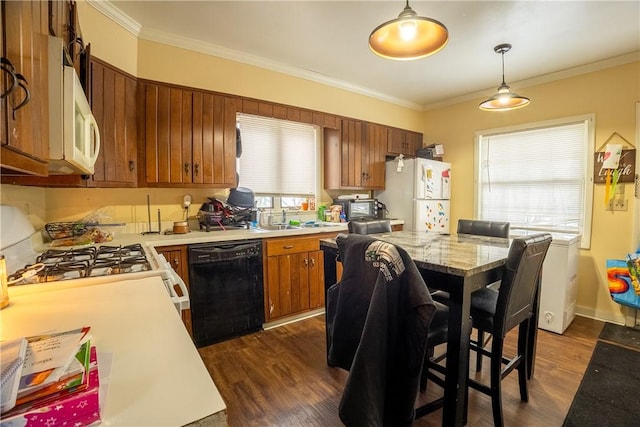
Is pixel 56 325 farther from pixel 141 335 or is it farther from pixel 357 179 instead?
pixel 357 179

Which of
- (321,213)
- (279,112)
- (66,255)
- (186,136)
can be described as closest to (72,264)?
(66,255)

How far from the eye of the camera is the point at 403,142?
4.43 metres

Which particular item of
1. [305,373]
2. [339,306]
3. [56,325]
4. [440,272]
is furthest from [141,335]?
[305,373]

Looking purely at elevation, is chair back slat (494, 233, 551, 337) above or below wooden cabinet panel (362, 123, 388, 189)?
below

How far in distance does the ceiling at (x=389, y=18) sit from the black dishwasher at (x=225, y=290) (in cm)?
182

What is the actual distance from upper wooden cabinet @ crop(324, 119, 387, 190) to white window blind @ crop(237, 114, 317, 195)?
20cm

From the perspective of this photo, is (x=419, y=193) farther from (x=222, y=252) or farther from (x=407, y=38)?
(x=222, y=252)

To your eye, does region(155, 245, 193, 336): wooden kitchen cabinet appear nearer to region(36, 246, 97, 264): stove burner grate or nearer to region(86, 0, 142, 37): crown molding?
region(36, 246, 97, 264): stove burner grate

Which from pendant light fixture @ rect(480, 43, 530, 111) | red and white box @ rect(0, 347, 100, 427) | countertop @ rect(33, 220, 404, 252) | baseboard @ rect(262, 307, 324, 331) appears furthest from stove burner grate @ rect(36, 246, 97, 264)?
pendant light fixture @ rect(480, 43, 530, 111)

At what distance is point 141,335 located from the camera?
2.78 feet

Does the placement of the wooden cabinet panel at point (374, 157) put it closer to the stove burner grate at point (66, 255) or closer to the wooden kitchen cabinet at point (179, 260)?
the wooden kitchen cabinet at point (179, 260)

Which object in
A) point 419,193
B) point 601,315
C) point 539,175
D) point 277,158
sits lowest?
point 601,315

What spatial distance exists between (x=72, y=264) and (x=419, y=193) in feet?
11.4

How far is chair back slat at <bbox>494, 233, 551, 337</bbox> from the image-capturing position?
147 cm
